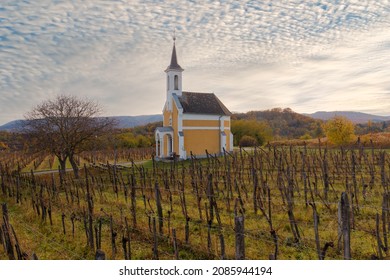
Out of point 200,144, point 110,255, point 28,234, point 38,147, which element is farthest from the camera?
point 200,144

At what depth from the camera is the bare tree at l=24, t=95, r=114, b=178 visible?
693 inches

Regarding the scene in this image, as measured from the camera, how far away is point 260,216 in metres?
8.16

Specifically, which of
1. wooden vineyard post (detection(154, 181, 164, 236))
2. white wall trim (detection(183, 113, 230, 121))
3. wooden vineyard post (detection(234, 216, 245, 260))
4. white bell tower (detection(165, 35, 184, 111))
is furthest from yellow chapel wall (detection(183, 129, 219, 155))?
wooden vineyard post (detection(234, 216, 245, 260))

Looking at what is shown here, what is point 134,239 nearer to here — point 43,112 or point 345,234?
point 345,234

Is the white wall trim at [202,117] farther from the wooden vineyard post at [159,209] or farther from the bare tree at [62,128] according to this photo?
the wooden vineyard post at [159,209]

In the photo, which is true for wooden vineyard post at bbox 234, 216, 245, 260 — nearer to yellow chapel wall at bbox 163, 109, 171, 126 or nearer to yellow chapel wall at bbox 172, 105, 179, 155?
yellow chapel wall at bbox 172, 105, 179, 155

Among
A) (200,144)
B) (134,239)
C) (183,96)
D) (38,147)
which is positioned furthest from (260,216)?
(183,96)

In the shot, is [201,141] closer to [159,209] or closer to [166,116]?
[166,116]

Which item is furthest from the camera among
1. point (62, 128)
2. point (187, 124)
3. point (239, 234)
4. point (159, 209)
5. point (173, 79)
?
point (173, 79)

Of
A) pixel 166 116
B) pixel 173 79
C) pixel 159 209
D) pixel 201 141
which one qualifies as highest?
pixel 173 79

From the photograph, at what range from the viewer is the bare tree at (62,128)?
A: 17.6 meters

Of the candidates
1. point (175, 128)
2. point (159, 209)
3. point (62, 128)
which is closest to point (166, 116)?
point (175, 128)

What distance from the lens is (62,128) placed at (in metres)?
17.9
